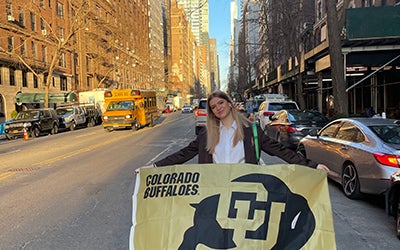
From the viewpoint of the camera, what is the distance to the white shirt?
335cm

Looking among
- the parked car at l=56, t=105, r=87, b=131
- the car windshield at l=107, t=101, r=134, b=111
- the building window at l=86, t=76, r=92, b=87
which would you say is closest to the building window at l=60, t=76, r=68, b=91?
the building window at l=86, t=76, r=92, b=87

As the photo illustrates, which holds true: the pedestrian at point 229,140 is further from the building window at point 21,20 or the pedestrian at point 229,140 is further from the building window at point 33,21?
the building window at point 33,21

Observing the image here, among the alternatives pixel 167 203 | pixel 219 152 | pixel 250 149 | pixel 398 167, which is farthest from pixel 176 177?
pixel 398 167

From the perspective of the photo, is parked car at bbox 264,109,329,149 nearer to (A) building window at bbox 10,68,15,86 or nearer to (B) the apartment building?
(B) the apartment building

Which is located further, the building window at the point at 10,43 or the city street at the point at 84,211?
the building window at the point at 10,43

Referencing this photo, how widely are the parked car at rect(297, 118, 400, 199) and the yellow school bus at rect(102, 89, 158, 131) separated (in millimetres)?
17199

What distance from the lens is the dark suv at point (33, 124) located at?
23094mm

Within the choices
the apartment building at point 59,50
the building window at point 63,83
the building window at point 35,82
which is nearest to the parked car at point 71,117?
the apartment building at point 59,50

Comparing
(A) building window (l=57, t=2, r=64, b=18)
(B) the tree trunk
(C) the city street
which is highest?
(A) building window (l=57, t=2, r=64, b=18)

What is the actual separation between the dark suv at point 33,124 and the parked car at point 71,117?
2.36 meters

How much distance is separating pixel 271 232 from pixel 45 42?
4345 centimetres

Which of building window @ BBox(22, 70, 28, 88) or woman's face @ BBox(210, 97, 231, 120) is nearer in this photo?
woman's face @ BBox(210, 97, 231, 120)

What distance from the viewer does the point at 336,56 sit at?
1439 cm

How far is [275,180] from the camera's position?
3.08 metres
